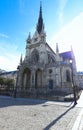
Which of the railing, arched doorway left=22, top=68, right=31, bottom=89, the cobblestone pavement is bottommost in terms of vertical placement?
the railing

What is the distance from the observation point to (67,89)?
28984mm

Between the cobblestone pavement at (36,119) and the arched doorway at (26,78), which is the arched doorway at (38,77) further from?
the cobblestone pavement at (36,119)

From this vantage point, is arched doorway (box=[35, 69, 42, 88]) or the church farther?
arched doorway (box=[35, 69, 42, 88])

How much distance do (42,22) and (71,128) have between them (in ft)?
171

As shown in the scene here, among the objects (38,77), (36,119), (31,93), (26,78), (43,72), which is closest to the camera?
(36,119)

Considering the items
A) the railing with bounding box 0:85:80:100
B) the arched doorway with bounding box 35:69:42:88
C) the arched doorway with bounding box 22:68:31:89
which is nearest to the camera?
the railing with bounding box 0:85:80:100

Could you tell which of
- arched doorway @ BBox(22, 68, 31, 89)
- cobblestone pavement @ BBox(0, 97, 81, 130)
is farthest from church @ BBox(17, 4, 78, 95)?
cobblestone pavement @ BBox(0, 97, 81, 130)

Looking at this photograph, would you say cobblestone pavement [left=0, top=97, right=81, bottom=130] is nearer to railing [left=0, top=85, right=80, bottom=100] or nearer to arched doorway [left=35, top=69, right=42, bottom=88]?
railing [left=0, top=85, right=80, bottom=100]

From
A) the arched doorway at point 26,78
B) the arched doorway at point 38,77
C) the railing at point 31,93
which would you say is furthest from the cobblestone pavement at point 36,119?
the arched doorway at point 26,78

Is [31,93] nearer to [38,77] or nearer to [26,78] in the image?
[38,77]

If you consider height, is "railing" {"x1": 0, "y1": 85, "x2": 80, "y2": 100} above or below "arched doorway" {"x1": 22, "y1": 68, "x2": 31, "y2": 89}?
below

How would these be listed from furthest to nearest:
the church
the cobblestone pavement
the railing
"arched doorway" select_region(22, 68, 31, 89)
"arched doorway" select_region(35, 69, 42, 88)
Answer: "arched doorway" select_region(22, 68, 31, 89)
"arched doorway" select_region(35, 69, 42, 88)
the church
the railing
the cobblestone pavement

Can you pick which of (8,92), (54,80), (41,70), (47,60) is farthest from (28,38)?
(8,92)

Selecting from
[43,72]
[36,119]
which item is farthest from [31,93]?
[36,119]
